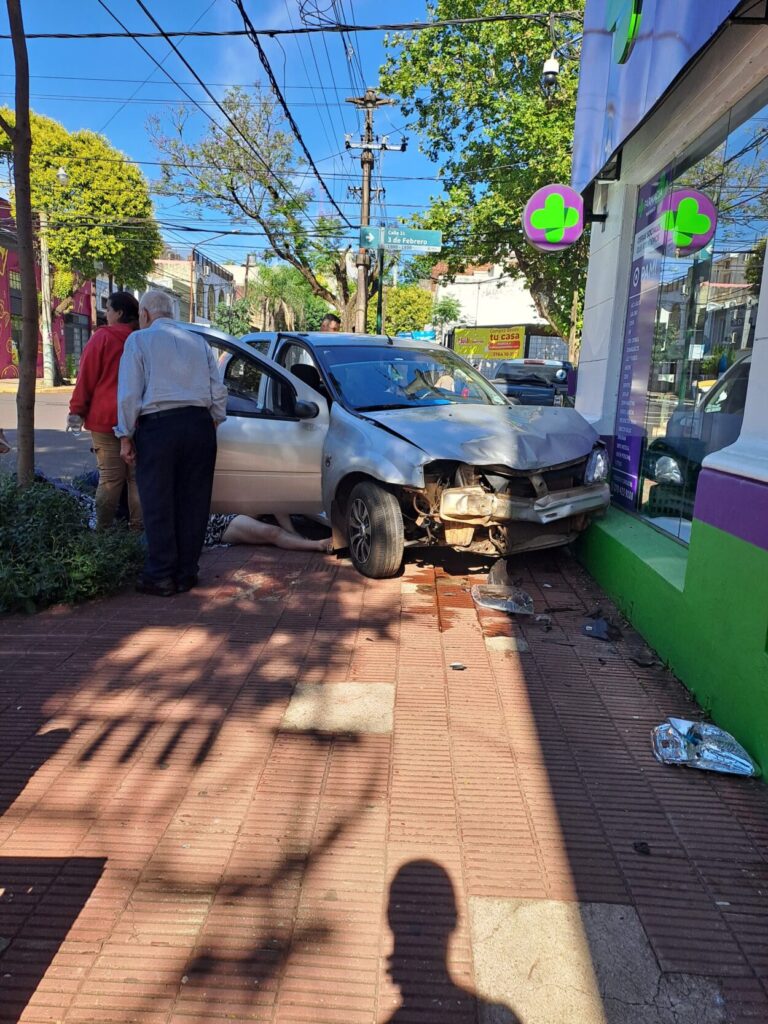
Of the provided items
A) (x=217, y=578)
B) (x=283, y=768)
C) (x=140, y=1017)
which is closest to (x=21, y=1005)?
(x=140, y=1017)

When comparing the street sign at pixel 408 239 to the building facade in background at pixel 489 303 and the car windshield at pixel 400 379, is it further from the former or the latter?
the building facade in background at pixel 489 303

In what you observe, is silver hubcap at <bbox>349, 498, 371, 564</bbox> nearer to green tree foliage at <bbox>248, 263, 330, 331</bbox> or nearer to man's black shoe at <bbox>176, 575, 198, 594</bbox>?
man's black shoe at <bbox>176, 575, 198, 594</bbox>

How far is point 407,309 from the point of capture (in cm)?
6312

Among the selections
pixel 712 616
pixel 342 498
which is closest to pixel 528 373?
pixel 342 498

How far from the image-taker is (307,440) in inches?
242

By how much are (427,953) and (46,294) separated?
1329 inches

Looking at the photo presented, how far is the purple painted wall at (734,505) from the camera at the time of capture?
3137mm

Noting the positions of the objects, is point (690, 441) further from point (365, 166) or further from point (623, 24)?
point (365, 166)

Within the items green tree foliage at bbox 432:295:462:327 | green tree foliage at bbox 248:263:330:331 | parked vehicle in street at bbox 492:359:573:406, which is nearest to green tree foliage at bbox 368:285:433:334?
green tree foliage at bbox 432:295:462:327

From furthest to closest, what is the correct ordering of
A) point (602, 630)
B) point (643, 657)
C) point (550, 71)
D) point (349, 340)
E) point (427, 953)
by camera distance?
point (550, 71) < point (349, 340) < point (602, 630) < point (643, 657) < point (427, 953)

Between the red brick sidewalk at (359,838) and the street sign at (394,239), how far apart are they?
1494 centimetres

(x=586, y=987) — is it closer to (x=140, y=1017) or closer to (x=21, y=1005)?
(x=140, y=1017)

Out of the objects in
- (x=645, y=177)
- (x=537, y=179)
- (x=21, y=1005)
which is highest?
(x=537, y=179)

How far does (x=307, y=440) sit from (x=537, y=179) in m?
16.3
